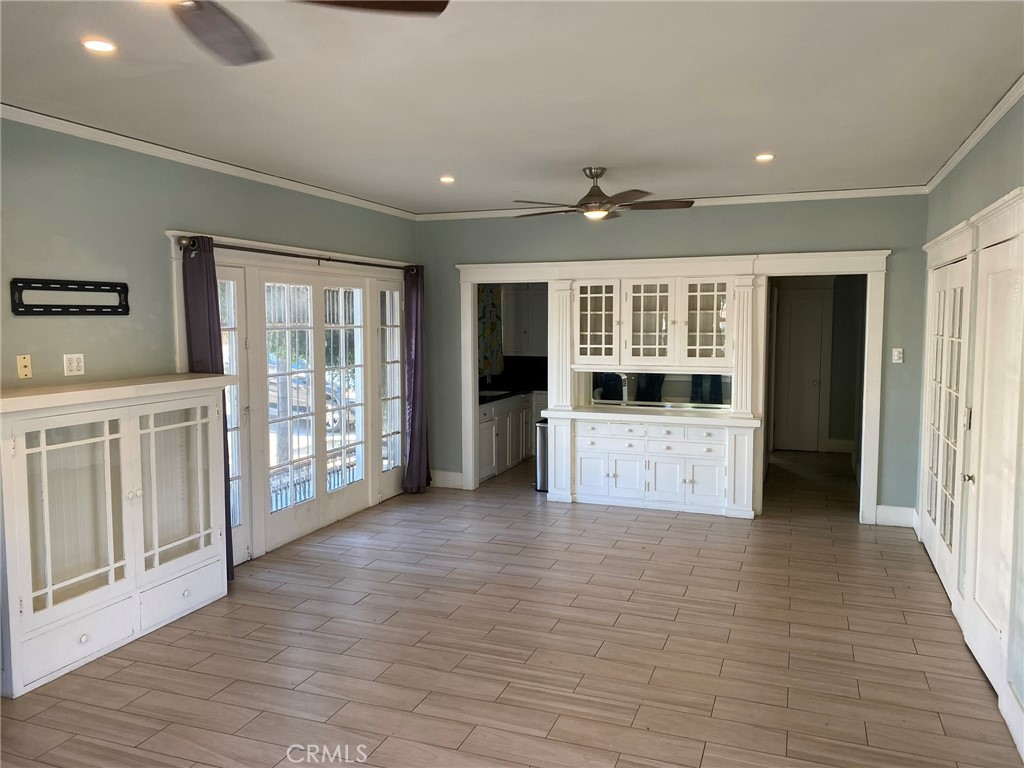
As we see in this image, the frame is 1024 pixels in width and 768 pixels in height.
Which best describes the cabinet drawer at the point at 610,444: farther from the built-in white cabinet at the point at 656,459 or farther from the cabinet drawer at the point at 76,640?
the cabinet drawer at the point at 76,640

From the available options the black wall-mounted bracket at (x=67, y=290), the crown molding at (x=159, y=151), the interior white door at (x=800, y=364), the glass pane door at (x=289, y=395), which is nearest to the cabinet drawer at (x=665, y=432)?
the glass pane door at (x=289, y=395)

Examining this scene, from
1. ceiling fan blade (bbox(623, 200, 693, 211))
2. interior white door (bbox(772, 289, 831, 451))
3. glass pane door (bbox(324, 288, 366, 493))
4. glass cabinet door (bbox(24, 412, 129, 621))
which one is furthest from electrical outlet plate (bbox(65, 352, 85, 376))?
interior white door (bbox(772, 289, 831, 451))

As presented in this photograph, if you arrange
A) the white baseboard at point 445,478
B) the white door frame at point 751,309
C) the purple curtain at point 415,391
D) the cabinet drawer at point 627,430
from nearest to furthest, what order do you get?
the white door frame at point 751,309
the cabinet drawer at point 627,430
the purple curtain at point 415,391
the white baseboard at point 445,478

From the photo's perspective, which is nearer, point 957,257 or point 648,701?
point 648,701

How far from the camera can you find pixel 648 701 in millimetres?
3320

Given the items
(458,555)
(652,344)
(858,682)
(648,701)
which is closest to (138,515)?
Answer: (458,555)

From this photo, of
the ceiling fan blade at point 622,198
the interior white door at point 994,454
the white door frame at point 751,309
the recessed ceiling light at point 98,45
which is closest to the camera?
the recessed ceiling light at point 98,45

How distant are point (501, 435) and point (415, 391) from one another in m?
1.45

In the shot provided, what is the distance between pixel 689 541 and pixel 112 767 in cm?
410

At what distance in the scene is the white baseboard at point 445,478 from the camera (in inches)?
295

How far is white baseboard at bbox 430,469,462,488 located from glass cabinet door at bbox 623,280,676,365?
85.6 inches

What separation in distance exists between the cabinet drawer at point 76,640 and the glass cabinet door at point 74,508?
0.45 feet

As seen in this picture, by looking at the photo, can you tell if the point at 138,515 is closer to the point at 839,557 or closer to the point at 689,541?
the point at 689,541

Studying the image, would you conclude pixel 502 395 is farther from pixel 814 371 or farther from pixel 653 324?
pixel 814 371
